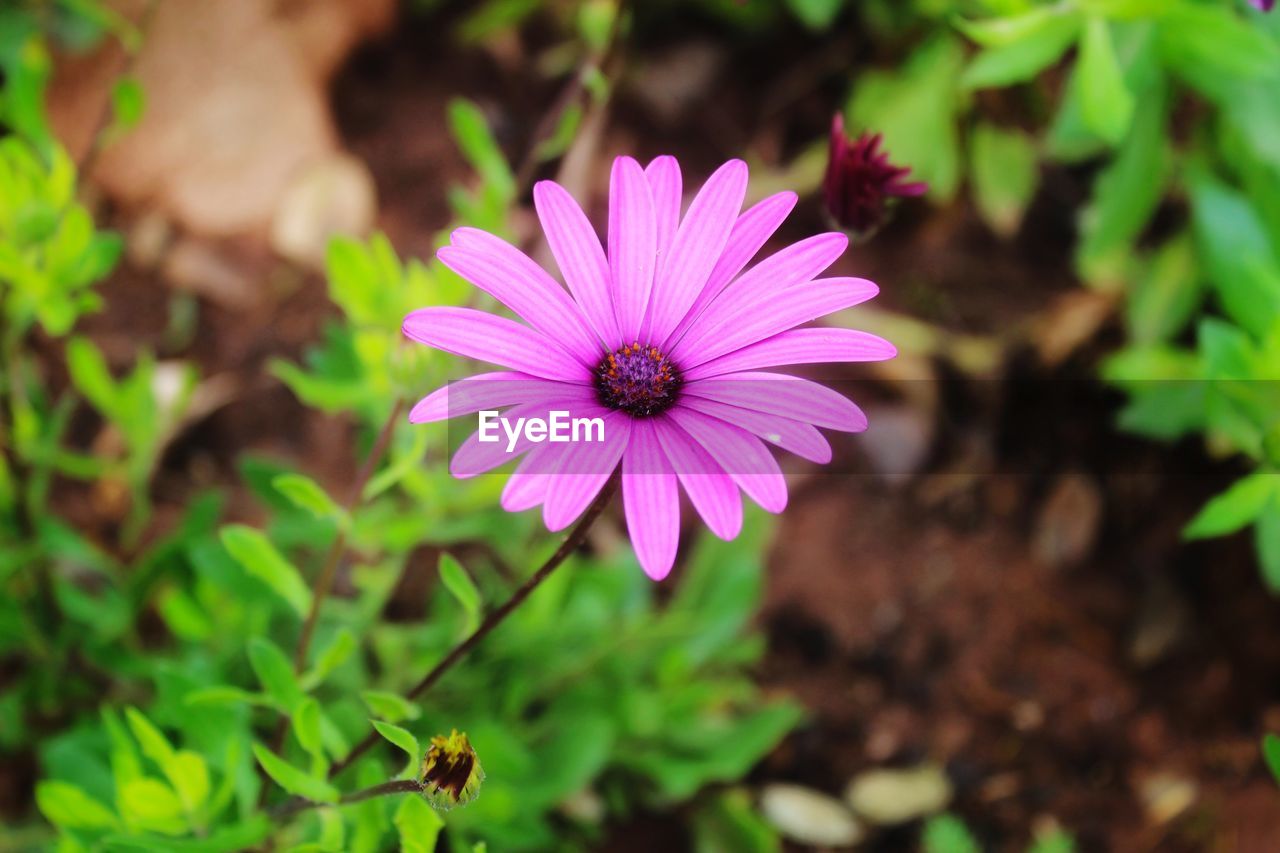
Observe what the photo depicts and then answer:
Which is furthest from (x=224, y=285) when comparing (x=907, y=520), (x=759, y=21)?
(x=907, y=520)

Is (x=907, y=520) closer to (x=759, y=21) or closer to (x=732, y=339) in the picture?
(x=759, y=21)

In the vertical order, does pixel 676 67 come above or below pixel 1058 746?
above

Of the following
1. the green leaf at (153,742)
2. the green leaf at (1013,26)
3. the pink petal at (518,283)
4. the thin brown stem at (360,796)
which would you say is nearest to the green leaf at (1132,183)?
the green leaf at (1013,26)

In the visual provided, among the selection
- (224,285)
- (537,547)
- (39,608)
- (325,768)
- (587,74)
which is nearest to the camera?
(325,768)

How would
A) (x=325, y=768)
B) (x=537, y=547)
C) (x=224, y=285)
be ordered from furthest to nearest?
(x=224, y=285) → (x=537, y=547) → (x=325, y=768)

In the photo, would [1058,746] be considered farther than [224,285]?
No
